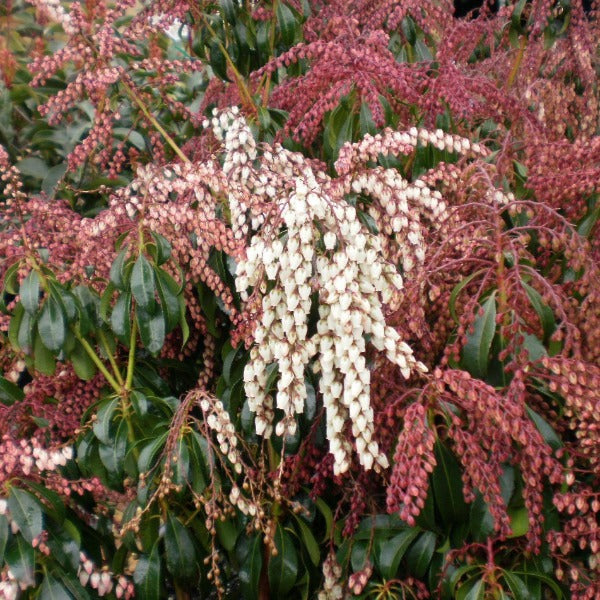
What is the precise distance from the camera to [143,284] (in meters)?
2.26

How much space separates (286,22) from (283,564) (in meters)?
1.62

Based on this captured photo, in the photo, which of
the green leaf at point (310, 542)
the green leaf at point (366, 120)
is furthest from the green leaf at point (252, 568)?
the green leaf at point (366, 120)

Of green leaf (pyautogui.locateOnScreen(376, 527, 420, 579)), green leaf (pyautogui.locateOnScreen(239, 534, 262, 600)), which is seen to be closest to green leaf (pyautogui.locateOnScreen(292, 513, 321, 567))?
green leaf (pyautogui.locateOnScreen(239, 534, 262, 600))

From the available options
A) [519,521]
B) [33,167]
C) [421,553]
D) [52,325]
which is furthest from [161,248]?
[33,167]

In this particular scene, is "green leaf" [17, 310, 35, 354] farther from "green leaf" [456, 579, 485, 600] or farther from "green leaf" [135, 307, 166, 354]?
"green leaf" [456, 579, 485, 600]

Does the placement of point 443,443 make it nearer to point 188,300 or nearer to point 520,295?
point 520,295

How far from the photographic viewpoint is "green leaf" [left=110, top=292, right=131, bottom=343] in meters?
2.30

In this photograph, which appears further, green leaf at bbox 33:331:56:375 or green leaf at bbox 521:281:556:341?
green leaf at bbox 33:331:56:375

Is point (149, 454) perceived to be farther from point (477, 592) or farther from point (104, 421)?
point (477, 592)

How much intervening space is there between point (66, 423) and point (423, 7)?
5.74 ft

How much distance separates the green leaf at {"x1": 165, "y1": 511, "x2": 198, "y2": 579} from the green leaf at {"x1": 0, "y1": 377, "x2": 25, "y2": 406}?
2.04ft

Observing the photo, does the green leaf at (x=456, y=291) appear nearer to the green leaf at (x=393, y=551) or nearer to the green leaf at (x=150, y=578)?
the green leaf at (x=393, y=551)

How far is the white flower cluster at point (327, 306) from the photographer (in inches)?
72.4

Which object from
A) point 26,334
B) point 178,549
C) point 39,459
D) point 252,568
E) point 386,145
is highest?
point 386,145
